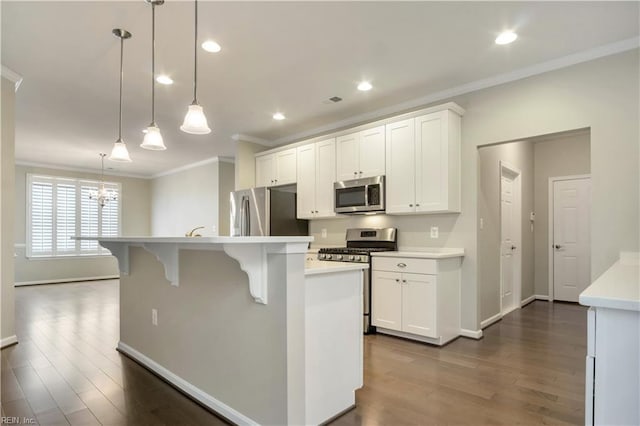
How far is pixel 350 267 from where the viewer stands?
208 centimetres

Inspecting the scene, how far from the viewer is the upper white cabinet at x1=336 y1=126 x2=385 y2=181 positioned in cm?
401

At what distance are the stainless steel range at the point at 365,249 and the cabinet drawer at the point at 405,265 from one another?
0.13 meters

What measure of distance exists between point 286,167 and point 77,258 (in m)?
6.33

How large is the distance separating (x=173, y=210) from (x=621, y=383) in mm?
8914

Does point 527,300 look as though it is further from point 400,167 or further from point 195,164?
point 195,164

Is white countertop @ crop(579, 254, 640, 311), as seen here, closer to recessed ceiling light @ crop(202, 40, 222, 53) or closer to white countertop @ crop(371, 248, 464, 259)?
white countertop @ crop(371, 248, 464, 259)

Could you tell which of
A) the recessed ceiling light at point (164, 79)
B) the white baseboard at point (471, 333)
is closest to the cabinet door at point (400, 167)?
the white baseboard at point (471, 333)

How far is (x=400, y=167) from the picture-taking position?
3814mm

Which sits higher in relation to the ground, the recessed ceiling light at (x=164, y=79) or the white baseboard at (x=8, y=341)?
the recessed ceiling light at (x=164, y=79)

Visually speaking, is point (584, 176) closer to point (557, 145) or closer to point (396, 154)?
point (557, 145)

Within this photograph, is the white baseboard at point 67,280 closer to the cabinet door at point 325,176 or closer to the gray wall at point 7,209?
the gray wall at point 7,209

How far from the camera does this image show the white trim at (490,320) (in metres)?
3.90

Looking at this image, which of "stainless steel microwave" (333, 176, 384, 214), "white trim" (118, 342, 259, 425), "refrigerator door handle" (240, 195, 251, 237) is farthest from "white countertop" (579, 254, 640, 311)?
"refrigerator door handle" (240, 195, 251, 237)

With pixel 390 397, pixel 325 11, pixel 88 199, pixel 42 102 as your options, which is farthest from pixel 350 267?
pixel 88 199
